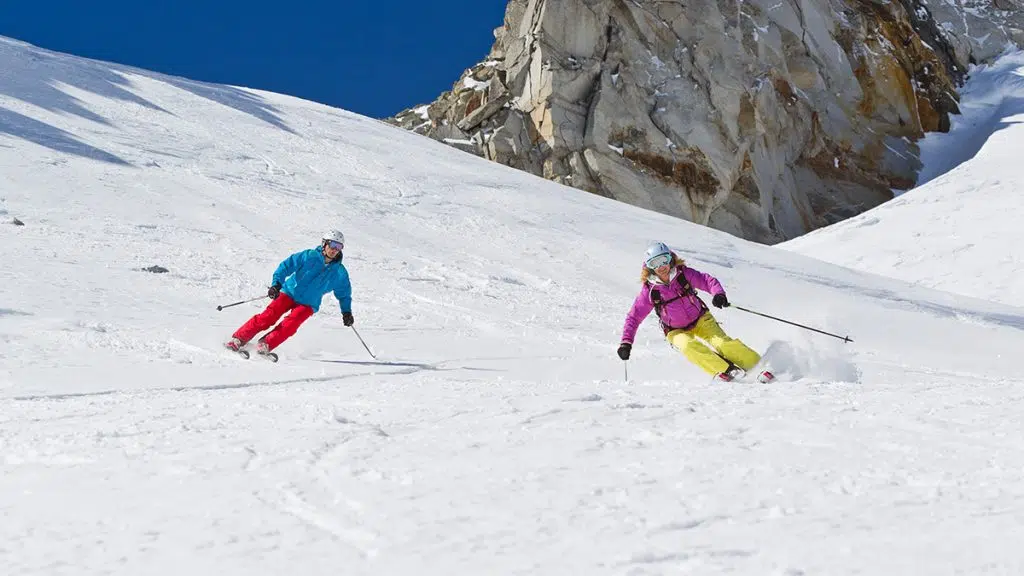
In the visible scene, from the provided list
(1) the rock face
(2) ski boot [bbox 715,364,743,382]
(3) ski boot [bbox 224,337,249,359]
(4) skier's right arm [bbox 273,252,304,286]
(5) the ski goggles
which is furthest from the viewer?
(1) the rock face

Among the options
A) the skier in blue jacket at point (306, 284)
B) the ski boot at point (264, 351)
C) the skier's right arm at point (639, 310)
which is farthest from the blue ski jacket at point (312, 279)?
the skier's right arm at point (639, 310)

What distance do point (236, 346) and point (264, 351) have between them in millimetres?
295

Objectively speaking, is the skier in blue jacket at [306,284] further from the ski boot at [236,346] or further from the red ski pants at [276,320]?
the ski boot at [236,346]

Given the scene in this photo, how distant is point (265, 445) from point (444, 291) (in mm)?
9465

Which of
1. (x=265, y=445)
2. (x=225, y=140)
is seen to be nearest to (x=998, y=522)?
(x=265, y=445)

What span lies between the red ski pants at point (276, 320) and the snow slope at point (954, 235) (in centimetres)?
2299

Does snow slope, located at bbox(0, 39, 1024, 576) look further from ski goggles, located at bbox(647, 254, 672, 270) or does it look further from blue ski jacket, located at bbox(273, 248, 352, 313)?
ski goggles, located at bbox(647, 254, 672, 270)

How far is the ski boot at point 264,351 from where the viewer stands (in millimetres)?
8718

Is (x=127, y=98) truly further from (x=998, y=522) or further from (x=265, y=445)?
(x=998, y=522)

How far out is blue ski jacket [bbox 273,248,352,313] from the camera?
32.2 ft

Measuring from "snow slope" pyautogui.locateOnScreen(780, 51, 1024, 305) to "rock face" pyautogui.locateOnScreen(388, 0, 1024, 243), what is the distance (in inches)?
362

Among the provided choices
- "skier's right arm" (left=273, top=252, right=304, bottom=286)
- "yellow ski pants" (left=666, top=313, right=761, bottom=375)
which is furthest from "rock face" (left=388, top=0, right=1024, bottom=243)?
"yellow ski pants" (left=666, top=313, right=761, bottom=375)

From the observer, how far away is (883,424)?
4.57m

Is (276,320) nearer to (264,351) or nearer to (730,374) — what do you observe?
(264,351)
